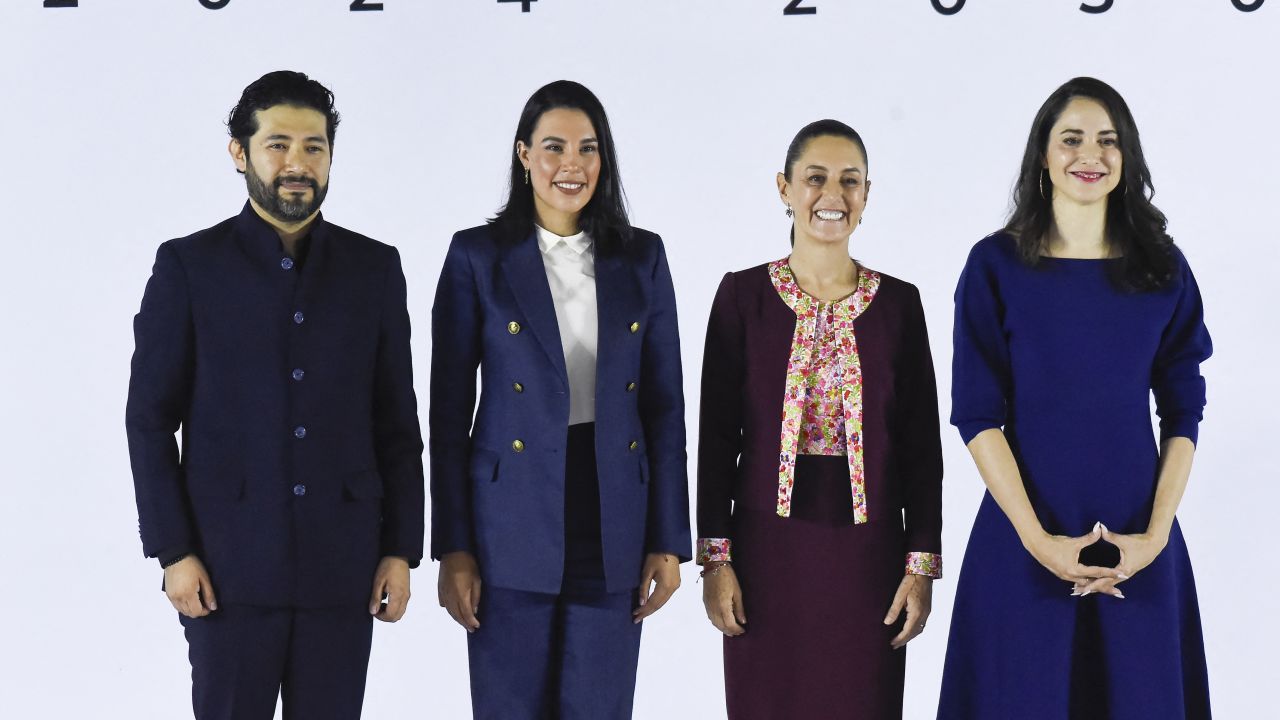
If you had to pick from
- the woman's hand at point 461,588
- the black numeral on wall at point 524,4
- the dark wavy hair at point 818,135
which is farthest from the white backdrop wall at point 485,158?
the woman's hand at point 461,588

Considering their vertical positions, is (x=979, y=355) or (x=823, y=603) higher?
(x=979, y=355)

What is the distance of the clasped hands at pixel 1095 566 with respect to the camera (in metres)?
2.79

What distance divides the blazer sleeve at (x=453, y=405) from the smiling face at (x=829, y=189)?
0.67m

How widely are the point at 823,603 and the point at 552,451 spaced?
614mm

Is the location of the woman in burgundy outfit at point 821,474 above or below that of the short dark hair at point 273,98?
below

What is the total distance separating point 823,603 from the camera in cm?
300

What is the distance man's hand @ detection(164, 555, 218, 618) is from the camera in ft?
8.79

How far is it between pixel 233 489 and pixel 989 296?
145 cm

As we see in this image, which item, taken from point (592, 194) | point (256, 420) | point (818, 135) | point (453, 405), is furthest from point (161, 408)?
point (818, 135)

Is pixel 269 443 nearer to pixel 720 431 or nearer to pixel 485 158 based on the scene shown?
pixel 720 431

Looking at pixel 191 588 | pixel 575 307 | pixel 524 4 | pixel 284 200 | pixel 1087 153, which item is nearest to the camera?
pixel 191 588

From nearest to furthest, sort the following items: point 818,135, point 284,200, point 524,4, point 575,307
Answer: point 284,200, point 575,307, point 818,135, point 524,4

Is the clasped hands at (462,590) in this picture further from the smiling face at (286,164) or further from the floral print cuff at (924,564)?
the smiling face at (286,164)

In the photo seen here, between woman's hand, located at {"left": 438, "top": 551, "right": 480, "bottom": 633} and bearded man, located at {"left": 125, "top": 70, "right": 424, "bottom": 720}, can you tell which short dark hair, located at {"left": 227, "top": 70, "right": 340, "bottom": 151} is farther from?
woman's hand, located at {"left": 438, "top": 551, "right": 480, "bottom": 633}
